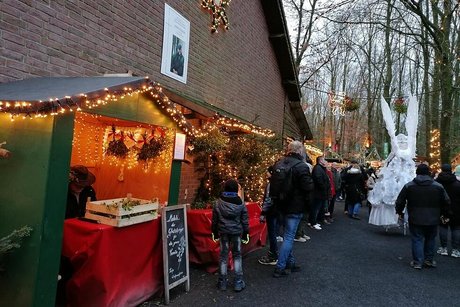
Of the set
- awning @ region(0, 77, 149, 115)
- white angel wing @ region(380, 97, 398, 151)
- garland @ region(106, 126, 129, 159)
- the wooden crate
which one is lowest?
the wooden crate

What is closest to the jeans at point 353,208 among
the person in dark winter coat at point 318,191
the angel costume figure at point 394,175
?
the person in dark winter coat at point 318,191

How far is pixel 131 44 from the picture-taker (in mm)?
5719

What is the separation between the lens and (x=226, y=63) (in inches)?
353

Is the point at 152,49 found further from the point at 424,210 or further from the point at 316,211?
the point at 316,211

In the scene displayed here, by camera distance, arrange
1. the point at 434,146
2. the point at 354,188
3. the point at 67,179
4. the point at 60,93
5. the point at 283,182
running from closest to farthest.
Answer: the point at 60,93
the point at 67,179
the point at 283,182
the point at 354,188
the point at 434,146

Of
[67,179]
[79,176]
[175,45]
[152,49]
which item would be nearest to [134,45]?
[152,49]

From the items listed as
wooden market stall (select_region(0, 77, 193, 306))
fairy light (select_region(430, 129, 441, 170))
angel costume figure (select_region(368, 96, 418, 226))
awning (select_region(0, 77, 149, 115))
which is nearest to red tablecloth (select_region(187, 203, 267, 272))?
wooden market stall (select_region(0, 77, 193, 306))

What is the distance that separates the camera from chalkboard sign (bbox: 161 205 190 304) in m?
4.47

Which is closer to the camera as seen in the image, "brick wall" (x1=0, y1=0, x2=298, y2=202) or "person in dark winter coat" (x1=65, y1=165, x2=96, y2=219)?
"brick wall" (x1=0, y1=0, x2=298, y2=202)

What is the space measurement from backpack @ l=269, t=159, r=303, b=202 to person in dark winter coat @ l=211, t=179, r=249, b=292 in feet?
2.25

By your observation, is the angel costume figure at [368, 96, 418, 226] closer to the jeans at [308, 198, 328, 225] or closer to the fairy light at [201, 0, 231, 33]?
the jeans at [308, 198, 328, 225]

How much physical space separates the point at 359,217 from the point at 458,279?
6258 millimetres

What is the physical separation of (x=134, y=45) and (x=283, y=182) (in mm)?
3224

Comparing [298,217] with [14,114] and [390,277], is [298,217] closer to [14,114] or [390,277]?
[390,277]
